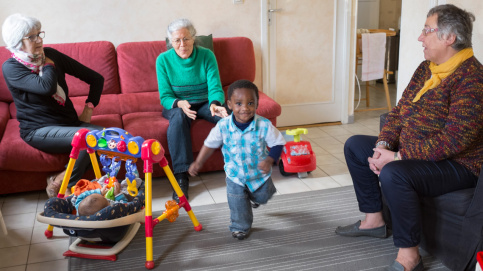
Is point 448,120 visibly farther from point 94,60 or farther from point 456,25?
point 94,60

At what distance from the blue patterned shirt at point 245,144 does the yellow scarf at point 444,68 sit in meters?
0.69

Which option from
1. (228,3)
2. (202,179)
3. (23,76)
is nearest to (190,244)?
(202,179)

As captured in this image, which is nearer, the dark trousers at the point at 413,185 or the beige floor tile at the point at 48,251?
the dark trousers at the point at 413,185

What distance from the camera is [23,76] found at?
2705 mm

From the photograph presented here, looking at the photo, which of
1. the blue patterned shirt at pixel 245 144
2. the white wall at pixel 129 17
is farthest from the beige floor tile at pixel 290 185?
the white wall at pixel 129 17

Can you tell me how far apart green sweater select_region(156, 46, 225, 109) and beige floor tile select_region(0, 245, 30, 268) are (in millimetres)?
1247

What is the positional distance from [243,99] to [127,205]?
0.72 m

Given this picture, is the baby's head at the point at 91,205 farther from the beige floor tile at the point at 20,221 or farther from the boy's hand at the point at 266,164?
the boy's hand at the point at 266,164

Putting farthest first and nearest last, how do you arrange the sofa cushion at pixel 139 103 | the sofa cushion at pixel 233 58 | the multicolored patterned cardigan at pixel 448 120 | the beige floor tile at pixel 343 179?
the sofa cushion at pixel 233 58, the sofa cushion at pixel 139 103, the beige floor tile at pixel 343 179, the multicolored patterned cardigan at pixel 448 120

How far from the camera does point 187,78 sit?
3221 millimetres

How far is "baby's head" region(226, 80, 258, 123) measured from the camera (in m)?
2.20

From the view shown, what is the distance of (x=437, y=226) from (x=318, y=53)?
8.28 feet

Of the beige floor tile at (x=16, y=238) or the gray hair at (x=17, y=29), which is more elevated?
the gray hair at (x=17, y=29)

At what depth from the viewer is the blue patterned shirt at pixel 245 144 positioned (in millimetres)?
2291
